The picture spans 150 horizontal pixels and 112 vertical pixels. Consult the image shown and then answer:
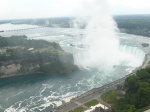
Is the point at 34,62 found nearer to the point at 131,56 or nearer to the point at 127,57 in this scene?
the point at 127,57

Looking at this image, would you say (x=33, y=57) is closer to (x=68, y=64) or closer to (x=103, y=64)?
(x=68, y=64)

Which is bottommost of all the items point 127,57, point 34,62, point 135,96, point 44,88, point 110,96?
point 44,88

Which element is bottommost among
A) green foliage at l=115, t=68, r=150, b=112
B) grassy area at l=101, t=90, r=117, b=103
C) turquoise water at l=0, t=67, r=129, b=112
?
turquoise water at l=0, t=67, r=129, b=112

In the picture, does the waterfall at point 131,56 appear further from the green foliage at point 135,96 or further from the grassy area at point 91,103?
the grassy area at point 91,103

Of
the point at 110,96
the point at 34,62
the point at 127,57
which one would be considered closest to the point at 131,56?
the point at 127,57

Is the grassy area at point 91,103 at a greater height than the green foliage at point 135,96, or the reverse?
the green foliage at point 135,96

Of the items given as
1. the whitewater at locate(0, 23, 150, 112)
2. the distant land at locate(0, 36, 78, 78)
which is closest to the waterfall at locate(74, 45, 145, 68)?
the whitewater at locate(0, 23, 150, 112)

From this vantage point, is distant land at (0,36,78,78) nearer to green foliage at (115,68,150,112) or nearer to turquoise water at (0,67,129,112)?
turquoise water at (0,67,129,112)

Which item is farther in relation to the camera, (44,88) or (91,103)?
(44,88)

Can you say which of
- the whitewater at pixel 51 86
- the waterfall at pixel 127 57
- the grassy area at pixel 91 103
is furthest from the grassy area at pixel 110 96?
the waterfall at pixel 127 57
